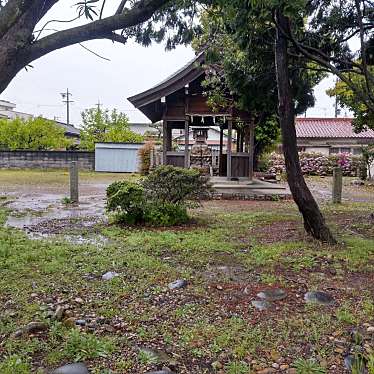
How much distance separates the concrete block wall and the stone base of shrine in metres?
12.9

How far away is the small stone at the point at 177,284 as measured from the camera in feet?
13.0

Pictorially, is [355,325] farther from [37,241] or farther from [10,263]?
[37,241]

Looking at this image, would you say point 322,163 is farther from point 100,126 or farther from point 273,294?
point 273,294

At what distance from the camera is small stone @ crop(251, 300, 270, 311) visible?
351cm

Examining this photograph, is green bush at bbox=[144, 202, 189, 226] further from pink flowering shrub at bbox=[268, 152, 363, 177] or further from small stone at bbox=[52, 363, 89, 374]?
pink flowering shrub at bbox=[268, 152, 363, 177]

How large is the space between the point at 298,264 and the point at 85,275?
93.3 inches

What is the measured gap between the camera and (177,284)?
13.2ft

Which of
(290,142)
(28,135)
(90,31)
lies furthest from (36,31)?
(28,135)

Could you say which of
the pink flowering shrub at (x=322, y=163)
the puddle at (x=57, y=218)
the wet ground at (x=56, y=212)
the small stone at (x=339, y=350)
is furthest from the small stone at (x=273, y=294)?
the pink flowering shrub at (x=322, y=163)

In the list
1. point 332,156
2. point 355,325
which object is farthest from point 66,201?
point 332,156

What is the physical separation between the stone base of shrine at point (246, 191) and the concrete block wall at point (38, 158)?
12914 millimetres

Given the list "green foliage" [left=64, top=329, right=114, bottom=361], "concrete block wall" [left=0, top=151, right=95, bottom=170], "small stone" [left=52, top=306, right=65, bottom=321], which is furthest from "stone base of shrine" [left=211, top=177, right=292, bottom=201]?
"concrete block wall" [left=0, top=151, right=95, bottom=170]

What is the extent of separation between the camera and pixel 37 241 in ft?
18.8

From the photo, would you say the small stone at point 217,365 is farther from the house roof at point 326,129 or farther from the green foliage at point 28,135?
the house roof at point 326,129
